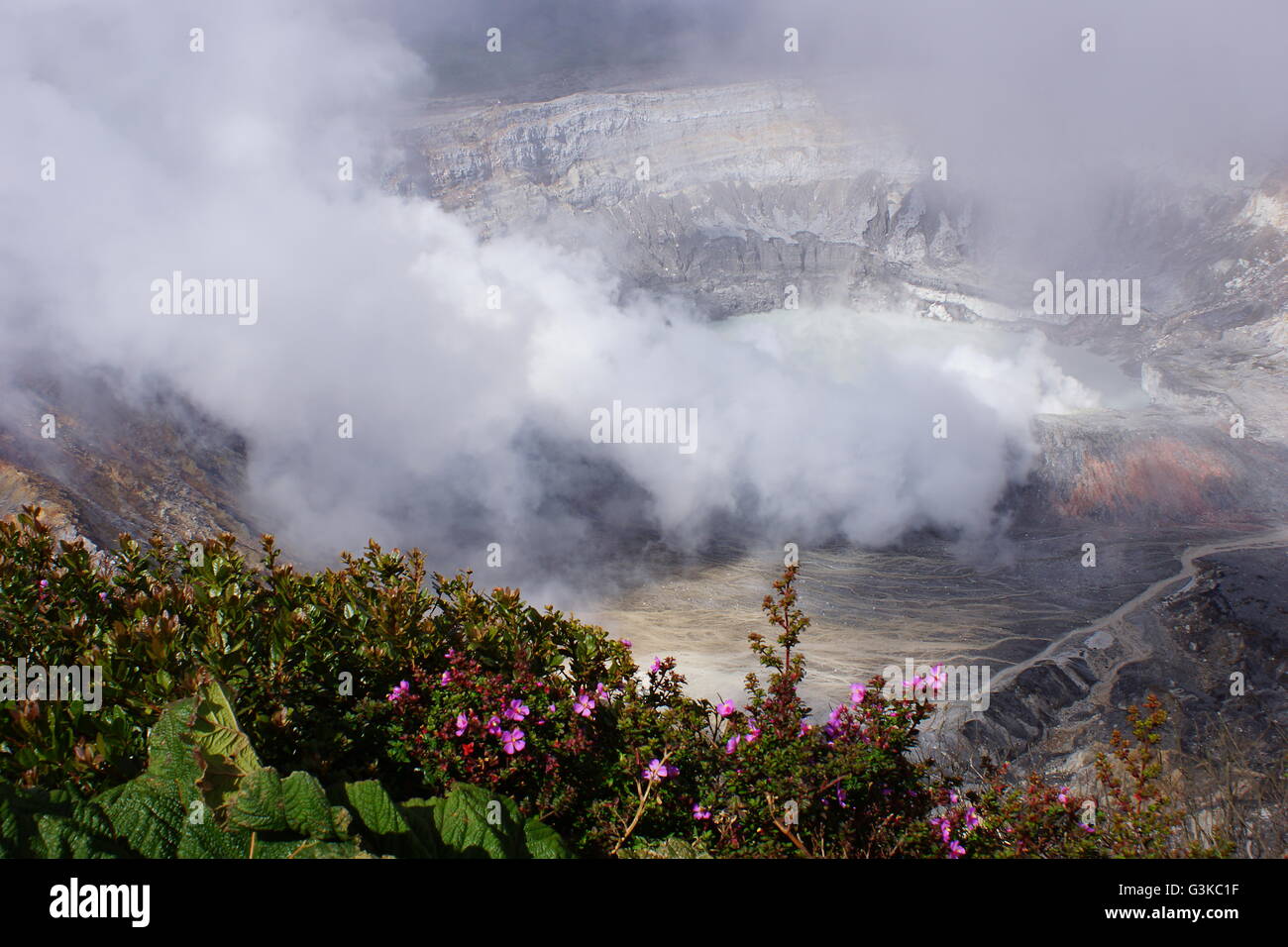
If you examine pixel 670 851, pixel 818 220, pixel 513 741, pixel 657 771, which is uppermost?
pixel 818 220

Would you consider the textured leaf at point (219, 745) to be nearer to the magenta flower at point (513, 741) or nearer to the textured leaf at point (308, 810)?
the textured leaf at point (308, 810)

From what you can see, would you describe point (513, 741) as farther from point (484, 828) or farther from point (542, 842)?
point (484, 828)

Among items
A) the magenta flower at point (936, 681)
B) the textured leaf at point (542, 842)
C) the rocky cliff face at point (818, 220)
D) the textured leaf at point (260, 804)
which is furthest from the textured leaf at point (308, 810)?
the rocky cliff face at point (818, 220)

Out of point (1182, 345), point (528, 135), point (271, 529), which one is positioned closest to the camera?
point (271, 529)

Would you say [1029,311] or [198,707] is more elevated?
[1029,311]

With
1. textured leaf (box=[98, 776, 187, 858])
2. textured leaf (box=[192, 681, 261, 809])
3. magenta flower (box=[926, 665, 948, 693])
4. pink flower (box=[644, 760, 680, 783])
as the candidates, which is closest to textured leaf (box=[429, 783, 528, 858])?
textured leaf (box=[192, 681, 261, 809])

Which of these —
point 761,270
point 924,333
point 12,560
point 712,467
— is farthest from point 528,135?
point 12,560

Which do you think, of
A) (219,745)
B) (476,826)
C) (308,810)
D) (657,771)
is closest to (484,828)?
(476,826)

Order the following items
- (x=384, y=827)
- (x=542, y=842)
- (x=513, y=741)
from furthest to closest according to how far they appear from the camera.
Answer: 1. (x=513, y=741)
2. (x=542, y=842)
3. (x=384, y=827)

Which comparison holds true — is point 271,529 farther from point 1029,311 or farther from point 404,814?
point 1029,311

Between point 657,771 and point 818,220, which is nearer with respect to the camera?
point 657,771
